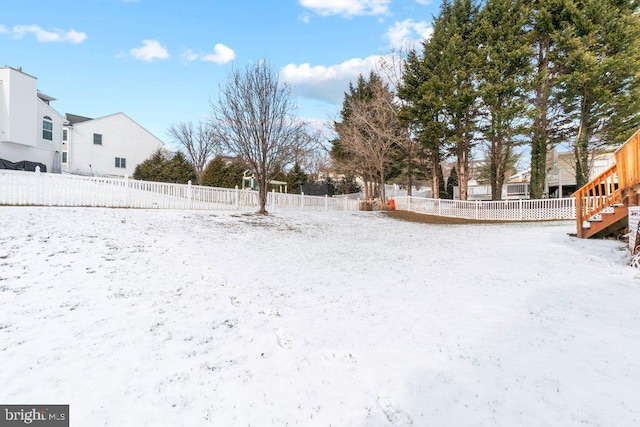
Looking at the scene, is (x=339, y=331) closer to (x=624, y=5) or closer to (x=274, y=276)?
(x=274, y=276)

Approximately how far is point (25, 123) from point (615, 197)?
89.3 feet

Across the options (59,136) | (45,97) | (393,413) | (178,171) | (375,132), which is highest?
(45,97)

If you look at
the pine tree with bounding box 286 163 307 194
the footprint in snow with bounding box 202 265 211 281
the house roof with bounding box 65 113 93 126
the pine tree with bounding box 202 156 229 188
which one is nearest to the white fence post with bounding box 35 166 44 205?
the footprint in snow with bounding box 202 265 211 281

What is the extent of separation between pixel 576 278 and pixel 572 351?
10.1ft

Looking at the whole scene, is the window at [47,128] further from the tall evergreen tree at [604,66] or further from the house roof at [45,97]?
the tall evergreen tree at [604,66]

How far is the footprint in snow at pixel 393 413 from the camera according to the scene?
216 centimetres

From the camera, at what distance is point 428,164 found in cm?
2336

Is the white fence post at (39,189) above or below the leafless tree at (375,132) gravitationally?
below

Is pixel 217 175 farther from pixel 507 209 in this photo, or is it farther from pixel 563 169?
pixel 563 169

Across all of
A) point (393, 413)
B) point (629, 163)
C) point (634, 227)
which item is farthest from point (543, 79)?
point (393, 413)

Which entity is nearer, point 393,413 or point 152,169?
point 393,413

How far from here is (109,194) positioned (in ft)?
36.3

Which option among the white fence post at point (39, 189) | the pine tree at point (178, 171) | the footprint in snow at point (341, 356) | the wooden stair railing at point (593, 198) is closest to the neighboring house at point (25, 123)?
the pine tree at point (178, 171)

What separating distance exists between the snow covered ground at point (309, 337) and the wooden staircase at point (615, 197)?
1.41 m
